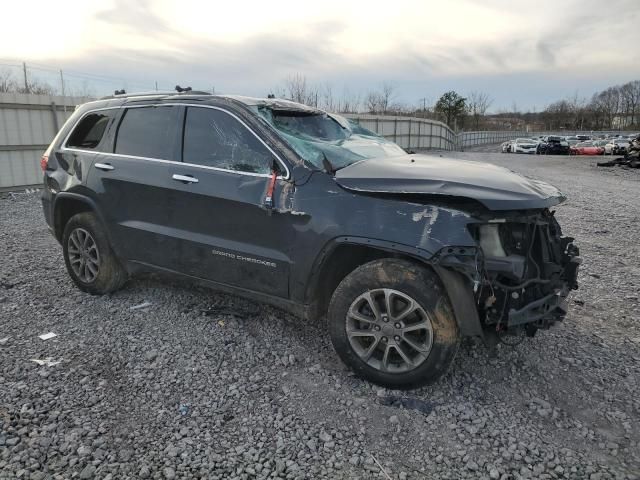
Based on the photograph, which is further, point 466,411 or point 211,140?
point 211,140

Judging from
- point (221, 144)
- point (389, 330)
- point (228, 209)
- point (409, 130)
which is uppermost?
point (409, 130)

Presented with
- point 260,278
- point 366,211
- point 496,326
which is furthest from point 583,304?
point 260,278

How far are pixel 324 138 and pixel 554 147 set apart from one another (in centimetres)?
4253

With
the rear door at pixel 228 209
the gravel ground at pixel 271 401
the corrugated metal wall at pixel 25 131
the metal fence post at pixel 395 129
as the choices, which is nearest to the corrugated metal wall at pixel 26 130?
the corrugated metal wall at pixel 25 131

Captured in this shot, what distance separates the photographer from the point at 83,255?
4617mm

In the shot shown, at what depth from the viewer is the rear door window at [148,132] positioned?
3998 millimetres

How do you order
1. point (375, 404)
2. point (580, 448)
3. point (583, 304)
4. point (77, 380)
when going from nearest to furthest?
point (580, 448) < point (375, 404) < point (77, 380) < point (583, 304)

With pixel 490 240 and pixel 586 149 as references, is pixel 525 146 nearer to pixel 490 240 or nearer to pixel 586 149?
pixel 586 149

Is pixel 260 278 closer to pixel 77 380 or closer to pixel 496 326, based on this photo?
pixel 77 380

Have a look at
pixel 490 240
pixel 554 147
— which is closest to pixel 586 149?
pixel 554 147

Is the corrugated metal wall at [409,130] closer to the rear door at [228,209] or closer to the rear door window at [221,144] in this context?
the rear door window at [221,144]

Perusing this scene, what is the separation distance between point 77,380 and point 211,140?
1.94 metres

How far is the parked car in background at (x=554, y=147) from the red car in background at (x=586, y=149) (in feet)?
1.98

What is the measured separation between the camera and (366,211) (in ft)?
10.1
